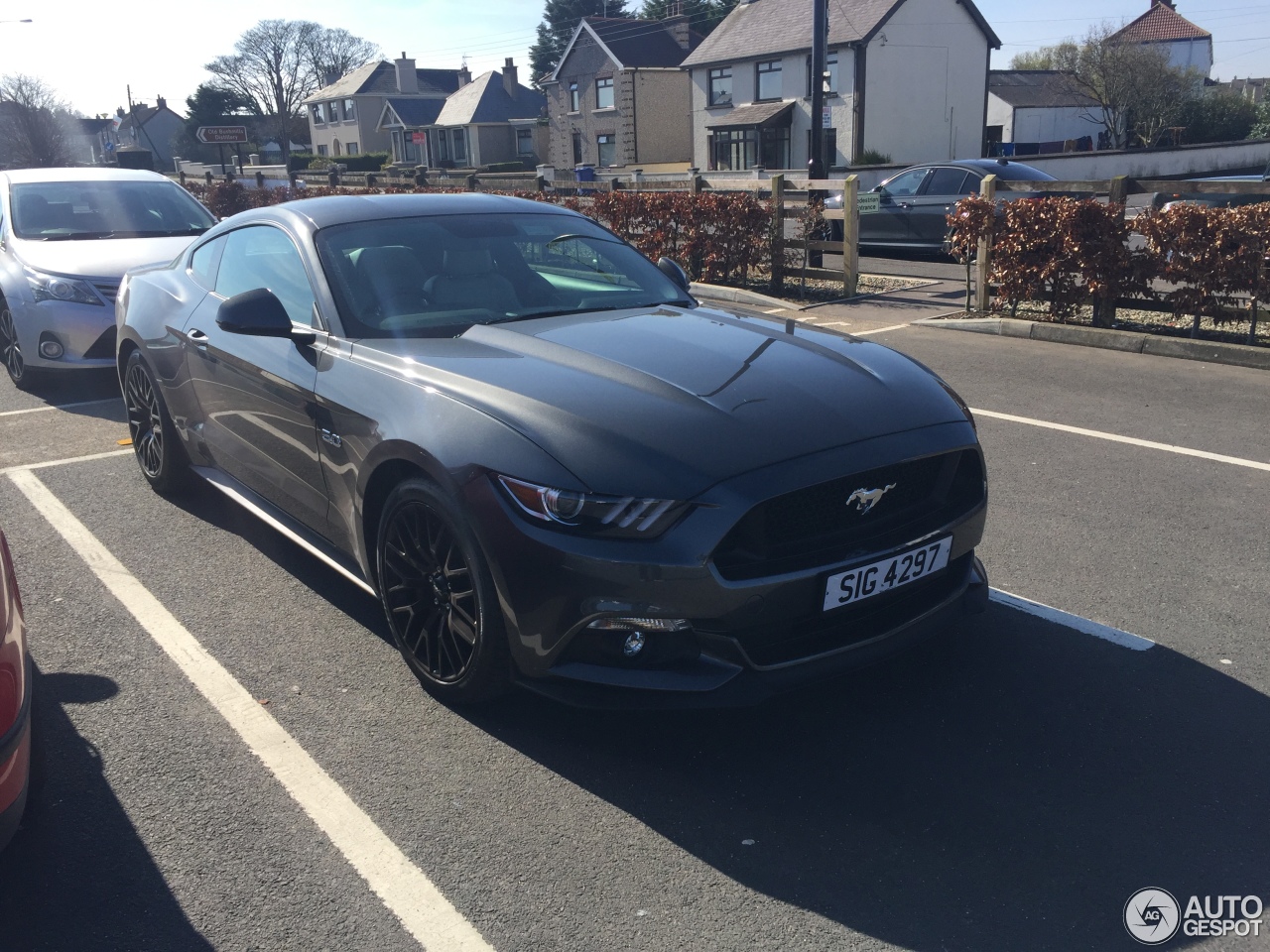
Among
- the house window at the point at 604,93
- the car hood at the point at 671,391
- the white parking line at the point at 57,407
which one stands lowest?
the white parking line at the point at 57,407

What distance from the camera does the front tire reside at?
8.64 metres

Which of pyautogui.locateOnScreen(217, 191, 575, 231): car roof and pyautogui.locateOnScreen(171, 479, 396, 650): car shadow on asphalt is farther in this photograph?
pyautogui.locateOnScreen(217, 191, 575, 231): car roof

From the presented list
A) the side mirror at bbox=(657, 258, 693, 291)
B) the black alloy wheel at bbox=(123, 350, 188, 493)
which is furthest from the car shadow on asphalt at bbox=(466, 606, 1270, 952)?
the black alloy wheel at bbox=(123, 350, 188, 493)

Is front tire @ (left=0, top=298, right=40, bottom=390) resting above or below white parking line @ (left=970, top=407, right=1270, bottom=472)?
above

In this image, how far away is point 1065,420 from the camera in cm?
717

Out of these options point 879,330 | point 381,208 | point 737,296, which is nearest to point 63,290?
point 381,208

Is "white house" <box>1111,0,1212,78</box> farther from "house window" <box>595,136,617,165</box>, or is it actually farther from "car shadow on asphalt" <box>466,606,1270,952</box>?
"car shadow on asphalt" <box>466,606,1270,952</box>

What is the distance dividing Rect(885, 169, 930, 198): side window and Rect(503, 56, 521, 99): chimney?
64.1 m

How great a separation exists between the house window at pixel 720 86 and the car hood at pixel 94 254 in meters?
44.2

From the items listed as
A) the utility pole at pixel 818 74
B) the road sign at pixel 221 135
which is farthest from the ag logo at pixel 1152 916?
the road sign at pixel 221 135

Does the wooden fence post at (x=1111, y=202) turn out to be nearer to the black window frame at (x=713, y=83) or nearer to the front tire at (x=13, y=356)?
the front tire at (x=13, y=356)

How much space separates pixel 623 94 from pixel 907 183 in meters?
43.9

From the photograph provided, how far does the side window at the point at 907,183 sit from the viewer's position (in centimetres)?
1739

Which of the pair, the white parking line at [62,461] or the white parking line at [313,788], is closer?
the white parking line at [313,788]
